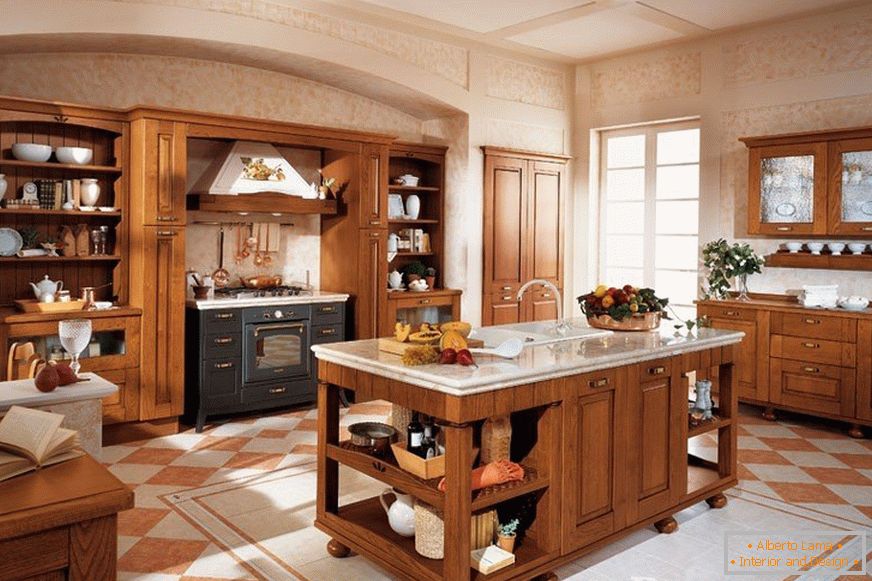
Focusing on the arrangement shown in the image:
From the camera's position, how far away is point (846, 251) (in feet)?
20.2

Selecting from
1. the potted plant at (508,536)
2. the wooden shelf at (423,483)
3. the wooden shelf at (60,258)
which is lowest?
the potted plant at (508,536)

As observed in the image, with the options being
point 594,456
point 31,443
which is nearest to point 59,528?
point 31,443

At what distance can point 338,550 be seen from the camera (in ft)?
11.2

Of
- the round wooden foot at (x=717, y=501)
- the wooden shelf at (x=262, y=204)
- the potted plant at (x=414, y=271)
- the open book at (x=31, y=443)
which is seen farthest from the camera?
the potted plant at (x=414, y=271)

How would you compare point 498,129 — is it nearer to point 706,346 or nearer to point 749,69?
point 749,69

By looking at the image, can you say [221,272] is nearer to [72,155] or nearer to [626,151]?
[72,155]

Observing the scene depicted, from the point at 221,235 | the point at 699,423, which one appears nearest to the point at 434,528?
the point at 699,423

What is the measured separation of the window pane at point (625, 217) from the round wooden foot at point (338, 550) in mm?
5555

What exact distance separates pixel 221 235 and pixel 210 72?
137 cm

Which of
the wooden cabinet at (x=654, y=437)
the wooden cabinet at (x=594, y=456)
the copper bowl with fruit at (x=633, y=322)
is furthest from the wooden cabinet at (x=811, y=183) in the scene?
the wooden cabinet at (x=594, y=456)

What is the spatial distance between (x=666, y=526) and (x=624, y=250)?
4813mm

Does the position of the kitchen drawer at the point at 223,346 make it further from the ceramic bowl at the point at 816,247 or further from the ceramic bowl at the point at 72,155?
the ceramic bowl at the point at 816,247

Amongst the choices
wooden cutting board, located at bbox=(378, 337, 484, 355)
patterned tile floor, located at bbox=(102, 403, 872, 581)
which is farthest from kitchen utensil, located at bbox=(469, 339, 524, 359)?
patterned tile floor, located at bbox=(102, 403, 872, 581)

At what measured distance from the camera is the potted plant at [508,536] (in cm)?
306
